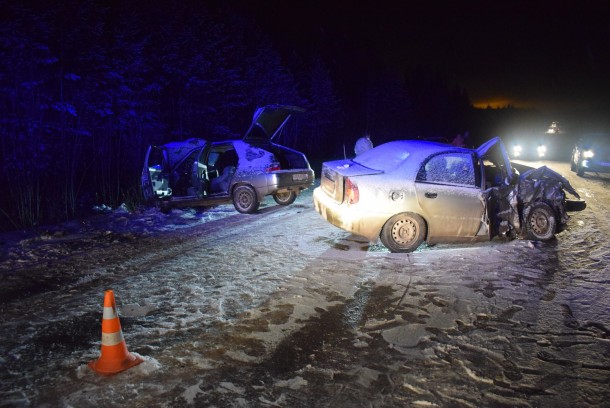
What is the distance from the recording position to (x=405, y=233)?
643 cm

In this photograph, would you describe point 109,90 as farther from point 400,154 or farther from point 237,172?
point 400,154

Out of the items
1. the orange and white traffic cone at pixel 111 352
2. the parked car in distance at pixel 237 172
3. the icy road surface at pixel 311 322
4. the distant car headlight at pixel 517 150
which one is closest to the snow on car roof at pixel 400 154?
the icy road surface at pixel 311 322

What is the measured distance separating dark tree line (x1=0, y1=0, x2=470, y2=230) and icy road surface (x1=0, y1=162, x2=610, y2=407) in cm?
517

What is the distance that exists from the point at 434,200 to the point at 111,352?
4746 mm

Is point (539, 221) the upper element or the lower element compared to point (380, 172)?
lower

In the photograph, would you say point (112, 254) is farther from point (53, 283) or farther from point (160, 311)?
point (160, 311)

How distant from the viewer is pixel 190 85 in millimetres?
21844

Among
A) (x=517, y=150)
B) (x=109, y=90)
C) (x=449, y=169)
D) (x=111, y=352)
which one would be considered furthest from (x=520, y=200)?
(x=517, y=150)

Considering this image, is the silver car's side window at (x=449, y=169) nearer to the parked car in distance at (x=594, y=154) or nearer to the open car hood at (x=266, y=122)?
the open car hood at (x=266, y=122)

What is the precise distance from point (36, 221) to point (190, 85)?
1405cm

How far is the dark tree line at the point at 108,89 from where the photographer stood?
508 inches

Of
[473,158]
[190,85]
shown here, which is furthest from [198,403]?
[190,85]

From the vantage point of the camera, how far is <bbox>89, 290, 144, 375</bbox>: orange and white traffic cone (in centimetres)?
332

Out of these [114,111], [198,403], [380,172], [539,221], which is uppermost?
[114,111]
